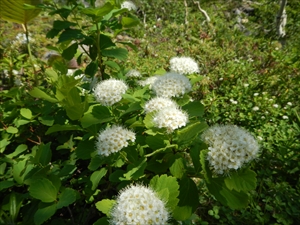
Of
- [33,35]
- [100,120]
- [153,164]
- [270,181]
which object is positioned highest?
[100,120]

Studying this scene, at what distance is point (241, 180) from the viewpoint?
97 centimetres

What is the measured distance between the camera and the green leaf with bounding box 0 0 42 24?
215cm

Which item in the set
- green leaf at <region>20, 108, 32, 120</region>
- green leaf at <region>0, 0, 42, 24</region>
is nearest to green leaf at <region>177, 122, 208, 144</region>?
green leaf at <region>20, 108, 32, 120</region>

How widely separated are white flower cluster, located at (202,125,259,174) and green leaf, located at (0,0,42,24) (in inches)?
76.5

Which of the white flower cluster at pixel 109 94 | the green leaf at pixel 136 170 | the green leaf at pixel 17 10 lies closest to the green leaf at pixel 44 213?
the green leaf at pixel 136 170

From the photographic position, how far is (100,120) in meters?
1.24

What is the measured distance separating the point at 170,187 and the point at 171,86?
1.95 ft

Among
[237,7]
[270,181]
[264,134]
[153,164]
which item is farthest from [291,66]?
[237,7]

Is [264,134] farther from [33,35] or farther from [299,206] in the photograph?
[33,35]

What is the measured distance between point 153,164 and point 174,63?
84cm

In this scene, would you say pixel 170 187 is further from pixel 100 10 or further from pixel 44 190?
pixel 100 10

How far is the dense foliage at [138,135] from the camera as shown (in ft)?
3.43

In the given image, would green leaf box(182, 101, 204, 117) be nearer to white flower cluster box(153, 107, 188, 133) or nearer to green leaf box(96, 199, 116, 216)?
white flower cluster box(153, 107, 188, 133)

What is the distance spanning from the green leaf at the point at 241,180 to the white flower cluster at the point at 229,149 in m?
0.03
